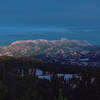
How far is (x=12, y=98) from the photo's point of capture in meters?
13.5

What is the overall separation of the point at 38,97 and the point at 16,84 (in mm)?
2192

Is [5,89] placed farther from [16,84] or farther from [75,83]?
[75,83]

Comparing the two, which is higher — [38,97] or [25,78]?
[25,78]

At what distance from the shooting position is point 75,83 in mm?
15984

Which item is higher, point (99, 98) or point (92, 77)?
point (92, 77)

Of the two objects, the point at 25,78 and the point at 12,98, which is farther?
the point at 25,78

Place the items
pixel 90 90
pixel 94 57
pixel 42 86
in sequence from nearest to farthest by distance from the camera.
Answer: pixel 90 90, pixel 42 86, pixel 94 57

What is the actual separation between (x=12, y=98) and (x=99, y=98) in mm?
4708

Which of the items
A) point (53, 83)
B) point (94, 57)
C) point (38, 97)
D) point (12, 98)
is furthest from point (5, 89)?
point (94, 57)

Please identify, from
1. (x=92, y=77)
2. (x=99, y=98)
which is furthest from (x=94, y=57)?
(x=99, y=98)

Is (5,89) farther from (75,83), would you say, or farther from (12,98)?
(75,83)

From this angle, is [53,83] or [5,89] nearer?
[5,89]

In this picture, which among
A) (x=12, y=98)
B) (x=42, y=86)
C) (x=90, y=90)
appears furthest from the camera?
(x=42, y=86)

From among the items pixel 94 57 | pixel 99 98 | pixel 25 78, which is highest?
pixel 94 57
